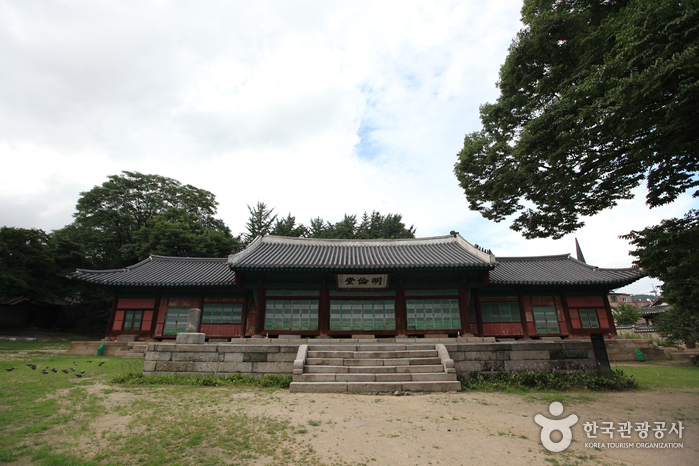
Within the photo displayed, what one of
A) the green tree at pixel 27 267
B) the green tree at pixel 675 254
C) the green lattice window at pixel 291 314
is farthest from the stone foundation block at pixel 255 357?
the green tree at pixel 27 267

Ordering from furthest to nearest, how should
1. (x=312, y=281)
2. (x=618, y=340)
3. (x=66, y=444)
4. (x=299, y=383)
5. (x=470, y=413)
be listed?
(x=618, y=340) < (x=312, y=281) < (x=299, y=383) < (x=470, y=413) < (x=66, y=444)

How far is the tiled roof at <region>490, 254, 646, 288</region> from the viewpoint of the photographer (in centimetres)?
1692

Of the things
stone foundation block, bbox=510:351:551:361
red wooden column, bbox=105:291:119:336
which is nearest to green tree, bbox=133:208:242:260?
red wooden column, bbox=105:291:119:336

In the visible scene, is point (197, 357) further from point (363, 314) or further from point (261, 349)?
point (363, 314)

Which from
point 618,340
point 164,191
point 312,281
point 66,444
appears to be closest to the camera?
point 66,444

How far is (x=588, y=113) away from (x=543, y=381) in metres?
7.07

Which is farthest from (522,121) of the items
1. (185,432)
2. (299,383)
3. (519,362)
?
(185,432)

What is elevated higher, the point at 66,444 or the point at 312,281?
the point at 312,281

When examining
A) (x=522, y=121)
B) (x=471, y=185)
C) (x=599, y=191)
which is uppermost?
(x=522, y=121)

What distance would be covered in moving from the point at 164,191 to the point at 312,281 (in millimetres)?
30970

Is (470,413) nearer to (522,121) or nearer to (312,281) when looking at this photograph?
(522,121)

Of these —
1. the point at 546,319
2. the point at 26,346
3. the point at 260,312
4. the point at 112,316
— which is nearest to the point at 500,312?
the point at 546,319

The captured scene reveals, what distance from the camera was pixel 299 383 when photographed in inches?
320

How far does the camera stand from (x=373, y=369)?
884 cm
